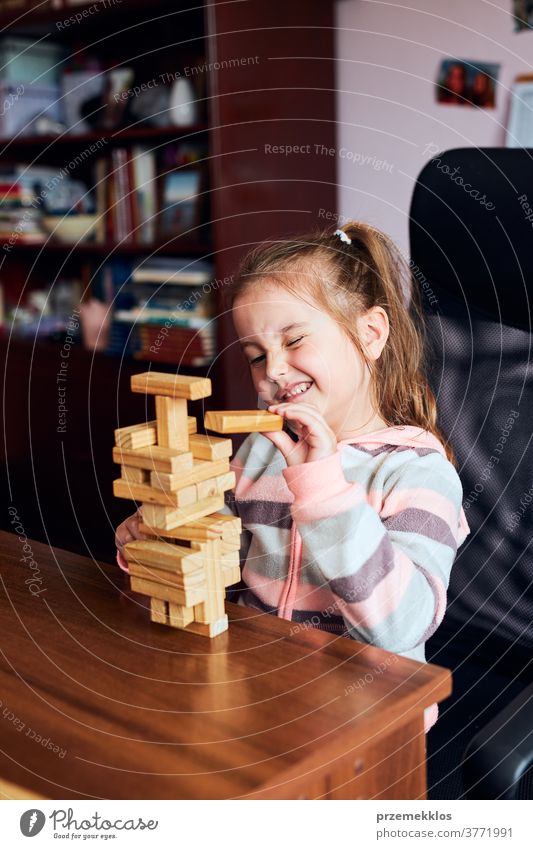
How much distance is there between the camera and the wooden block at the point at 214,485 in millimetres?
861

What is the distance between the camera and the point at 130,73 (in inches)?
118

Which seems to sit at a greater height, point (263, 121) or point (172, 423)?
point (263, 121)

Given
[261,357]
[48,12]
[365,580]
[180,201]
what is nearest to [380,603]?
[365,580]

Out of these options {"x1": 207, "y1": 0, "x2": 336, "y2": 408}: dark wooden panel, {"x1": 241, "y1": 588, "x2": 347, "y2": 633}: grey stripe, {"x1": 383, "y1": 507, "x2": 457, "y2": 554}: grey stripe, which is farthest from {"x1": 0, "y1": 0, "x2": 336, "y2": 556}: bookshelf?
{"x1": 383, "y1": 507, "x2": 457, "y2": 554}: grey stripe

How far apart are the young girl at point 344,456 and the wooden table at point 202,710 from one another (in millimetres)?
125

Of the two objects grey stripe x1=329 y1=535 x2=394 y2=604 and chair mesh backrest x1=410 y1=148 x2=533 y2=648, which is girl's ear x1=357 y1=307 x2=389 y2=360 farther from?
grey stripe x1=329 y1=535 x2=394 y2=604

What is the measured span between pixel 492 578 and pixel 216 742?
73cm

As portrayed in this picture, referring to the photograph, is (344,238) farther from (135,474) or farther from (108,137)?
(108,137)

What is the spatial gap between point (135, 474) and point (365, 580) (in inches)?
10.2

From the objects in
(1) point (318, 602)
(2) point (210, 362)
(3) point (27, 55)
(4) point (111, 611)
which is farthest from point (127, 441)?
(3) point (27, 55)

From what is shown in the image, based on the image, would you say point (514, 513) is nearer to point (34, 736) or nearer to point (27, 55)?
point (34, 736)

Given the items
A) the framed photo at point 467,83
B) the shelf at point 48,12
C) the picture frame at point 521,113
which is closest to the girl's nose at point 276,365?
the picture frame at point 521,113

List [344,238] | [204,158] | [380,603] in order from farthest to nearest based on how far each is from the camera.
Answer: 1. [204,158]
2. [344,238]
3. [380,603]

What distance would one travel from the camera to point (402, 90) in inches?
101
